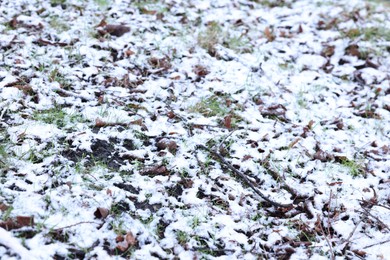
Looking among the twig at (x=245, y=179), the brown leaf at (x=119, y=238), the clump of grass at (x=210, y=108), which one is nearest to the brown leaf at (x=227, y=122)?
the clump of grass at (x=210, y=108)

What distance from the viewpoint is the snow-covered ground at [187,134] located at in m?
2.52

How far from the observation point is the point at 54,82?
11.6ft

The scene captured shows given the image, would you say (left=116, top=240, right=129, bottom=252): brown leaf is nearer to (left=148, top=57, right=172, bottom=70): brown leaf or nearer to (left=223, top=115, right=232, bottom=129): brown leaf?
(left=223, top=115, right=232, bottom=129): brown leaf

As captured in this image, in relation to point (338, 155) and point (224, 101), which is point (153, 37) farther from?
point (338, 155)

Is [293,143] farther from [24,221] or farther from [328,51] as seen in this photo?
[24,221]

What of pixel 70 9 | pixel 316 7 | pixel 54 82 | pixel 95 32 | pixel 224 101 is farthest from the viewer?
pixel 316 7

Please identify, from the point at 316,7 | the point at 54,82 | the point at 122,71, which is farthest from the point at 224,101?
the point at 316,7

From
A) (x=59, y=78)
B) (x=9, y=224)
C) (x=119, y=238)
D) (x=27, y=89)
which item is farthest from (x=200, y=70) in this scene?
(x=9, y=224)

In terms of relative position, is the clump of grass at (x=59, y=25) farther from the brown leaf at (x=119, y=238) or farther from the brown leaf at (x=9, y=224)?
the brown leaf at (x=119, y=238)

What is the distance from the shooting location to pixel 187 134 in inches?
131

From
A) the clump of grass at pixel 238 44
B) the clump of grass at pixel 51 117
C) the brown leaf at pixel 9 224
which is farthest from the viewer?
the clump of grass at pixel 238 44

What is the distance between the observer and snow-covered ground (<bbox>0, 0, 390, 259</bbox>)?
2523mm

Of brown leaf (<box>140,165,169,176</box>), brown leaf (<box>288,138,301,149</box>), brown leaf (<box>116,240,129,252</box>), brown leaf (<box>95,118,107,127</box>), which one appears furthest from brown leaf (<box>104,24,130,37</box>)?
brown leaf (<box>116,240,129,252</box>)

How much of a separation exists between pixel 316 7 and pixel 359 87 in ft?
5.88
